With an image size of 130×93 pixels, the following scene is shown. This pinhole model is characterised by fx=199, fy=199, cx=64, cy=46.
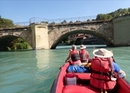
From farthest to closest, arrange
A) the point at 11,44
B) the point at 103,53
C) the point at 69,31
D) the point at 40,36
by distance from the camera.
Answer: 1. the point at 11,44
2. the point at 69,31
3. the point at 40,36
4. the point at 103,53

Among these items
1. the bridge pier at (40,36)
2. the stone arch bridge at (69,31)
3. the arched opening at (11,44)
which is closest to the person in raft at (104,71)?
the stone arch bridge at (69,31)

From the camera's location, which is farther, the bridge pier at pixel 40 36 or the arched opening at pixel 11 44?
the arched opening at pixel 11 44

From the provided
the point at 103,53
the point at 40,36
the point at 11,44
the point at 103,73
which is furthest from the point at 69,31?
the point at 103,73

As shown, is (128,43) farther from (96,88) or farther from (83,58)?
(96,88)

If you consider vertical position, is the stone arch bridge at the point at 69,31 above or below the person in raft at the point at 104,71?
above

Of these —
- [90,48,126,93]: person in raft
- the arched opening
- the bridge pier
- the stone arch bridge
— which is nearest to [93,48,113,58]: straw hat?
[90,48,126,93]: person in raft

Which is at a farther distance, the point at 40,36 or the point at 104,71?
the point at 40,36

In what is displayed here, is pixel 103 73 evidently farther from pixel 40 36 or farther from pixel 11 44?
pixel 11 44

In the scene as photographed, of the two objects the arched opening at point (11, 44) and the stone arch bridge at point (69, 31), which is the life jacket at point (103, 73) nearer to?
the stone arch bridge at point (69, 31)

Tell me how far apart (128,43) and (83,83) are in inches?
878

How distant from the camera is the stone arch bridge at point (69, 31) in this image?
26.0m

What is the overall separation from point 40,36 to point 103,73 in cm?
2454

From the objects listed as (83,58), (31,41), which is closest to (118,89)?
(83,58)

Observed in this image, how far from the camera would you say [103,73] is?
3.66 metres
